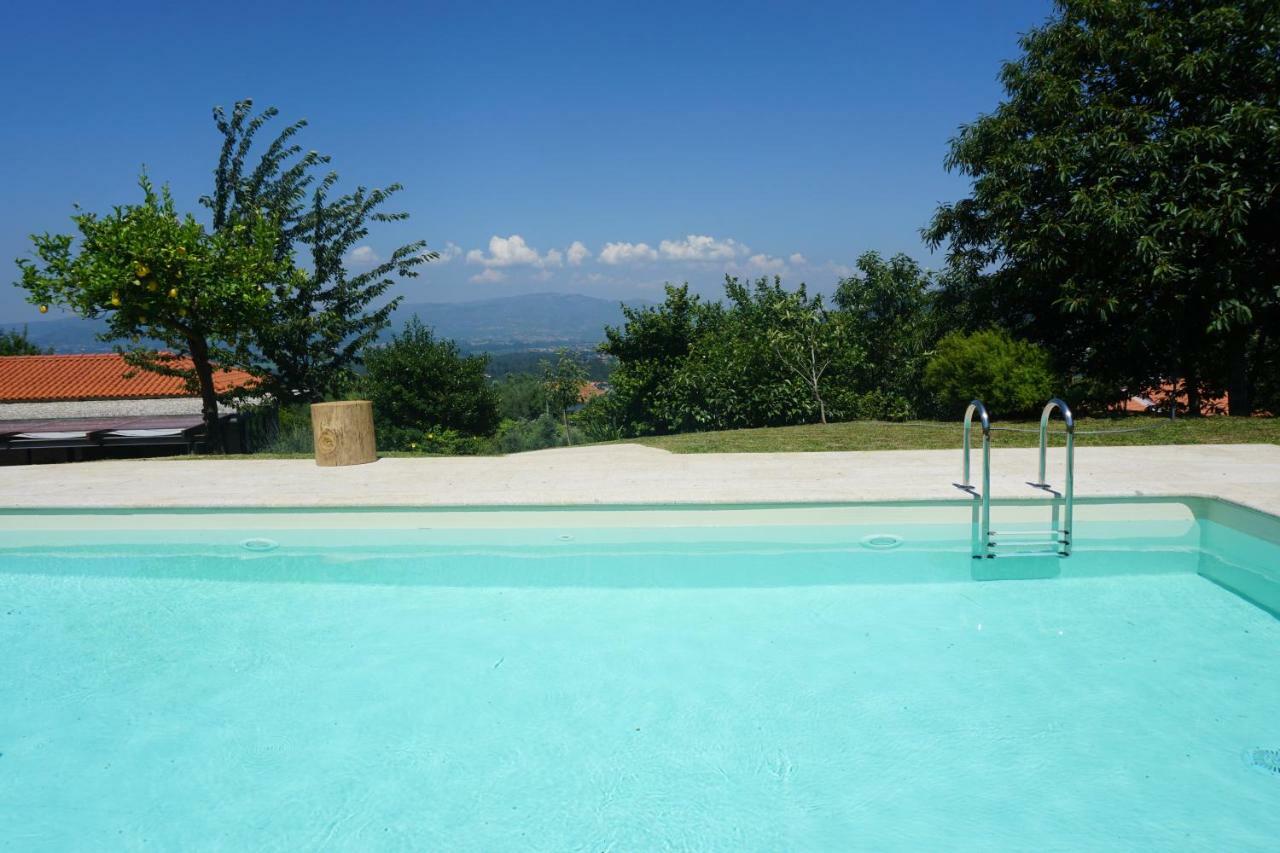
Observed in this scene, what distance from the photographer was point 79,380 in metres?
25.3

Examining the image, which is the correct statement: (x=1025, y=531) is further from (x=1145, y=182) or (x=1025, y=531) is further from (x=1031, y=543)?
(x=1145, y=182)

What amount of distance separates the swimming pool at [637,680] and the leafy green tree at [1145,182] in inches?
301

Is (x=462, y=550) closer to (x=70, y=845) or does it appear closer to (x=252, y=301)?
(x=70, y=845)

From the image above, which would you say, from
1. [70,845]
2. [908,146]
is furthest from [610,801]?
[908,146]

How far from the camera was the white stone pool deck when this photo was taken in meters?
6.52

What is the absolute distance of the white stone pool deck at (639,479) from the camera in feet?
21.4

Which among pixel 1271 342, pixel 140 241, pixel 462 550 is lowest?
pixel 462 550

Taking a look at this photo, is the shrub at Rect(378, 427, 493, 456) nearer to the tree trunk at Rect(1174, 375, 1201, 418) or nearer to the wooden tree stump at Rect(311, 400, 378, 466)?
the wooden tree stump at Rect(311, 400, 378, 466)

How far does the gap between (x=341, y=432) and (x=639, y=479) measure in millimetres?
3470

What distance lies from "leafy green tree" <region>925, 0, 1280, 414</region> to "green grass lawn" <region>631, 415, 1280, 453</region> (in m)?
2.43

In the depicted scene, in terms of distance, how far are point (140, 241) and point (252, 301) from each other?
1.44 meters

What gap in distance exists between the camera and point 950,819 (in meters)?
3.20

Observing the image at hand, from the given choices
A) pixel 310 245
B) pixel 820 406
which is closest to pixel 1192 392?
pixel 820 406

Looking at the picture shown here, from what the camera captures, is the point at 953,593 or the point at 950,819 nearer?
the point at 950,819
